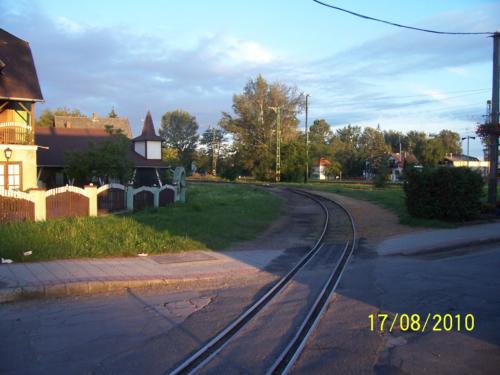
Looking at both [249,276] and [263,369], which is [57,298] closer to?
[249,276]

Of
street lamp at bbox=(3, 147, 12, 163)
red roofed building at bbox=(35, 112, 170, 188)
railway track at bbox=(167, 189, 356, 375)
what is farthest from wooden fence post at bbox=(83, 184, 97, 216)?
red roofed building at bbox=(35, 112, 170, 188)

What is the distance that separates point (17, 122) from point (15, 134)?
75 centimetres

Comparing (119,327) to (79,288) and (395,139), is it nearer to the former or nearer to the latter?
(79,288)

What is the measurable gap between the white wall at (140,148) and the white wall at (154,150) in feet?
1.69

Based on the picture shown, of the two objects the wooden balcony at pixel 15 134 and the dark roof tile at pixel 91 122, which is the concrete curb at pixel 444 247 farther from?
the dark roof tile at pixel 91 122

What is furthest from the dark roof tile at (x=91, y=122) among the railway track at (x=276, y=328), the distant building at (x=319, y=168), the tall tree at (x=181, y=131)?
the distant building at (x=319, y=168)

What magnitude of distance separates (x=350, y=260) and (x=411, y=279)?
245 centimetres

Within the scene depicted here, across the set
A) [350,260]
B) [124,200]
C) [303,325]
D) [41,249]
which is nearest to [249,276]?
[350,260]

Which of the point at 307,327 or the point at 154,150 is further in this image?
the point at 154,150

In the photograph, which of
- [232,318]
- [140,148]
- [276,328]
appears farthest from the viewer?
[140,148]

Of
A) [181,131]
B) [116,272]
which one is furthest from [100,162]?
[181,131]

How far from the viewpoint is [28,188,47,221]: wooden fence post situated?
16125 millimetres

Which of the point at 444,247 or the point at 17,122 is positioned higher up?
the point at 17,122

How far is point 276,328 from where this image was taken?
21.9ft
